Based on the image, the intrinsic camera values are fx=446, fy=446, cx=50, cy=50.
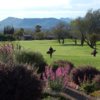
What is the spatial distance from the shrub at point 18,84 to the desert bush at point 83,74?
9073 mm

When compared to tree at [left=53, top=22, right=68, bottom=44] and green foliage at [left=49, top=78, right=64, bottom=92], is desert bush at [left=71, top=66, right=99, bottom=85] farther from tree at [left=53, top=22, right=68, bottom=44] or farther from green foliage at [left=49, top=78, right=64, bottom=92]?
tree at [left=53, top=22, right=68, bottom=44]

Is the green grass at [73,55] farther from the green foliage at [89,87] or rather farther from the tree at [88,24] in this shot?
the tree at [88,24]

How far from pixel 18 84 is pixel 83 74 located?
10.5 metres

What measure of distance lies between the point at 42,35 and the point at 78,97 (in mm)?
137293

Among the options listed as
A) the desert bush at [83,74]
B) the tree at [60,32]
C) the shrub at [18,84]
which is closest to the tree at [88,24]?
the tree at [60,32]

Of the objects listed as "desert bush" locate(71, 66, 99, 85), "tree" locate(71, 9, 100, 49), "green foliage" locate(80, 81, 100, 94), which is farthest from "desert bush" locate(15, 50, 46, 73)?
"tree" locate(71, 9, 100, 49)

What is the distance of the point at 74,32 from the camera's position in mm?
113312

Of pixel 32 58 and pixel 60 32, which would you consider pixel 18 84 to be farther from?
pixel 60 32

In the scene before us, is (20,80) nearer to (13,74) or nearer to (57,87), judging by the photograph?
(13,74)

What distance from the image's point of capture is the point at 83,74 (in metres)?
20.8

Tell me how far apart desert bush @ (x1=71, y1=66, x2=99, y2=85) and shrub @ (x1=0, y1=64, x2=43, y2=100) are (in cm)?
907

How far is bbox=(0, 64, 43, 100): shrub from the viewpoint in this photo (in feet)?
34.1

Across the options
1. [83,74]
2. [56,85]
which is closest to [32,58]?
[83,74]

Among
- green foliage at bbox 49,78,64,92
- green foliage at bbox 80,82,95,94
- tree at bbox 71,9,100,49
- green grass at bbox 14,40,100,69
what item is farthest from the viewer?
tree at bbox 71,9,100,49
